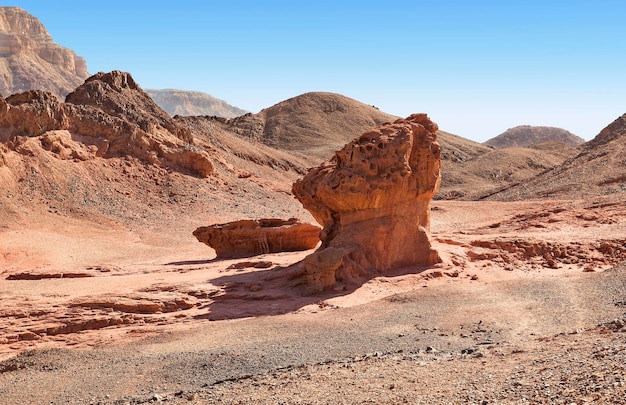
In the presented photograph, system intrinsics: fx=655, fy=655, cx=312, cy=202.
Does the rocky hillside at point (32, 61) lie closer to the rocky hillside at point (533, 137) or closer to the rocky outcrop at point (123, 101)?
the rocky outcrop at point (123, 101)

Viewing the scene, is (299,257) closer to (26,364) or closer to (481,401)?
(26,364)

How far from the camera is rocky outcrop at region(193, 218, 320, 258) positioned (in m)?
20.0

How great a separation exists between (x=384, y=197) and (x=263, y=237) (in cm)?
517

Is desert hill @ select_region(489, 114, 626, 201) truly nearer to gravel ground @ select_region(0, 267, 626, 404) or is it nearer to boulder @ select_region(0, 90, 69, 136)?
gravel ground @ select_region(0, 267, 626, 404)

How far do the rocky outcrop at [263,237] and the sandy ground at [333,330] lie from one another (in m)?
1.37

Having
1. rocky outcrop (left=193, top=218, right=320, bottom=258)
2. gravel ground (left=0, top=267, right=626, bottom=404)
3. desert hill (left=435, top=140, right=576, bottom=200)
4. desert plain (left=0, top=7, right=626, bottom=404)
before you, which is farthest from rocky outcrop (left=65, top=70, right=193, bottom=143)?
gravel ground (left=0, top=267, right=626, bottom=404)

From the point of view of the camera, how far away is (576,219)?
837 inches

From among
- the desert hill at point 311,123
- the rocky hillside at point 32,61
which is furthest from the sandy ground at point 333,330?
the rocky hillside at point 32,61

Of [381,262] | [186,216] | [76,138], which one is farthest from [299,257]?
[76,138]

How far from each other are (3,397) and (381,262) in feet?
29.0

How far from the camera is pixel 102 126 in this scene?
34.3m

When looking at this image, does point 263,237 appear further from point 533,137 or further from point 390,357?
point 533,137

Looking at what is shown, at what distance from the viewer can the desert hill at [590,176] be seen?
34.7 m

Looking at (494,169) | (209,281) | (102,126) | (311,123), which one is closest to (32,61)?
(311,123)
